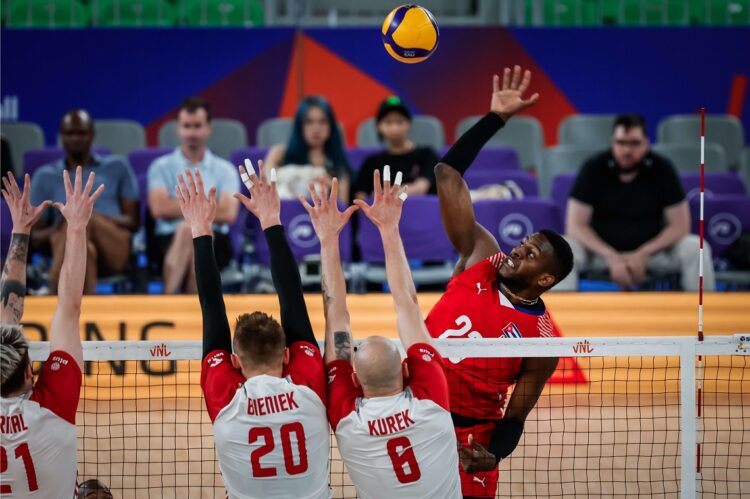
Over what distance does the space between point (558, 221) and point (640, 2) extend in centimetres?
620

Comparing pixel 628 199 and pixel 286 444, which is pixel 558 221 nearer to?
pixel 628 199

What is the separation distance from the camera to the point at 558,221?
29.3ft

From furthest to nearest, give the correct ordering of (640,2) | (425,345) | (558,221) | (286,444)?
(640,2) < (558,221) < (425,345) < (286,444)

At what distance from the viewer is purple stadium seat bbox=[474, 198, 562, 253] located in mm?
8781

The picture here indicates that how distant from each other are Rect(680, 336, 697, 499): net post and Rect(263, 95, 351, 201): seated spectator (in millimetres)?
4516

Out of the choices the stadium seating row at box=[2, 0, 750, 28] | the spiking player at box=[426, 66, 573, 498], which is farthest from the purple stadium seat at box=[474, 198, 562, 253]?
the stadium seating row at box=[2, 0, 750, 28]

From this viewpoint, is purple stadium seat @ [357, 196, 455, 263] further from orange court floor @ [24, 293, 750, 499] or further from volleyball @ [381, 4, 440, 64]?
volleyball @ [381, 4, 440, 64]

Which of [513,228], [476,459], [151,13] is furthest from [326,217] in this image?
[151,13]

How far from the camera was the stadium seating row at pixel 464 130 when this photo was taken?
11656 mm

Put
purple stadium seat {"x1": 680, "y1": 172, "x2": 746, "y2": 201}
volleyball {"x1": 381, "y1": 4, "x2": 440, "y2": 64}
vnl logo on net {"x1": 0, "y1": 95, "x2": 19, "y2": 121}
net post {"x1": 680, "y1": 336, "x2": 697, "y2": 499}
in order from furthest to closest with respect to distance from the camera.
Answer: vnl logo on net {"x1": 0, "y1": 95, "x2": 19, "y2": 121} → purple stadium seat {"x1": 680, "y1": 172, "x2": 746, "y2": 201} → volleyball {"x1": 381, "y1": 4, "x2": 440, "y2": 64} → net post {"x1": 680, "y1": 336, "x2": 697, "y2": 499}

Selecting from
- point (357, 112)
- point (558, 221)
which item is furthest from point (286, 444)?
point (357, 112)

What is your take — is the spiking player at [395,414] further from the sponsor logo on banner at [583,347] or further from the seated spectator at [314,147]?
the seated spectator at [314,147]

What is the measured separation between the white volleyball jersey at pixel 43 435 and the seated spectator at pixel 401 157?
5278 mm

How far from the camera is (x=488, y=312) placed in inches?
204
